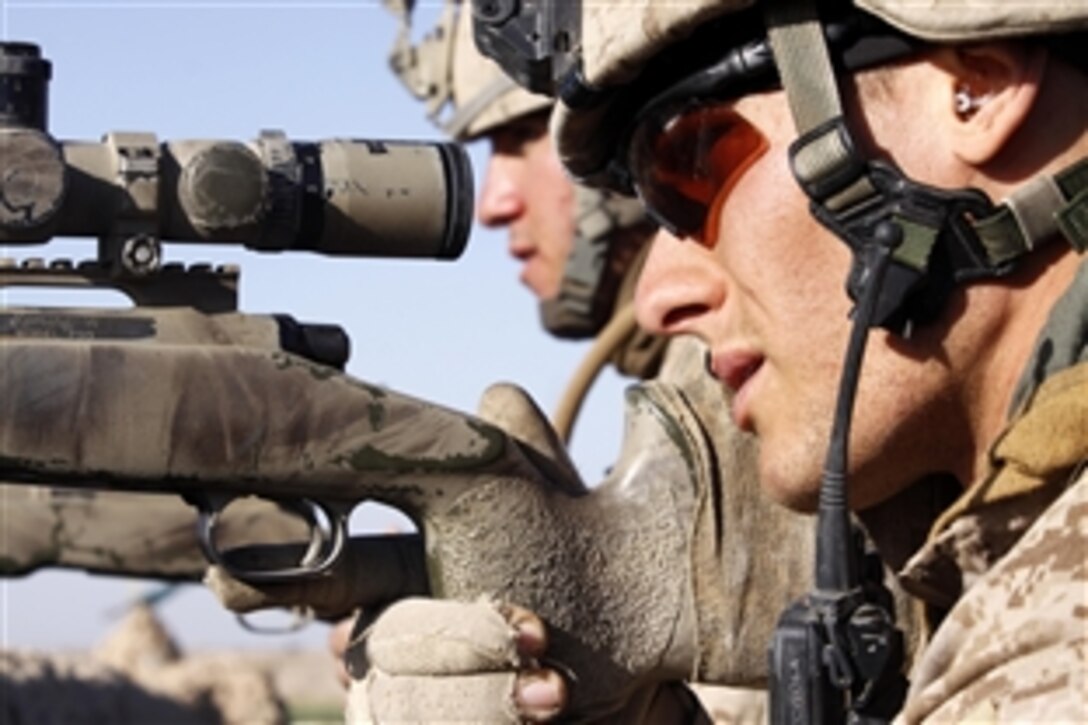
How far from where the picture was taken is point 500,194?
936 centimetres

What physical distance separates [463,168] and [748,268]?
121 cm

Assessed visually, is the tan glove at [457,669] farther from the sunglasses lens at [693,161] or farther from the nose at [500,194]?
the nose at [500,194]

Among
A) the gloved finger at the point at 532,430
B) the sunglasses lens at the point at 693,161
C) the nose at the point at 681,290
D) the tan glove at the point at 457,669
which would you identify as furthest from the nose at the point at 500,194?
the nose at the point at 681,290

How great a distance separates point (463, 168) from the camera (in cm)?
514

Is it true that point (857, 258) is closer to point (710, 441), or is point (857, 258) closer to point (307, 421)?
point (710, 441)

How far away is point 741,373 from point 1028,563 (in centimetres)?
91

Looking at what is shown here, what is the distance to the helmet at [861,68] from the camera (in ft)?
12.3

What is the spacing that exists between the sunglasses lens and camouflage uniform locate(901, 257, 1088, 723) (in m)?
0.60

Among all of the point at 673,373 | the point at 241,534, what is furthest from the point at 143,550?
the point at 673,373

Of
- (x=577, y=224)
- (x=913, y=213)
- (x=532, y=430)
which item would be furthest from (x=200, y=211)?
(x=577, y=224)

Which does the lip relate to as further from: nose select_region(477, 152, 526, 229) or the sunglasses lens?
nose select_region(477, 152, 526, 229)

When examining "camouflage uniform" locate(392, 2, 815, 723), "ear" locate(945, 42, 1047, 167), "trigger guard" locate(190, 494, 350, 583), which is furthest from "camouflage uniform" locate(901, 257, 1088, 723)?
"trigger guard" locate(190, 494, 350, 583)

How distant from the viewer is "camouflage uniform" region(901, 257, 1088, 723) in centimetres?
319

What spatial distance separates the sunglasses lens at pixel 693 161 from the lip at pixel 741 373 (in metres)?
0.18
